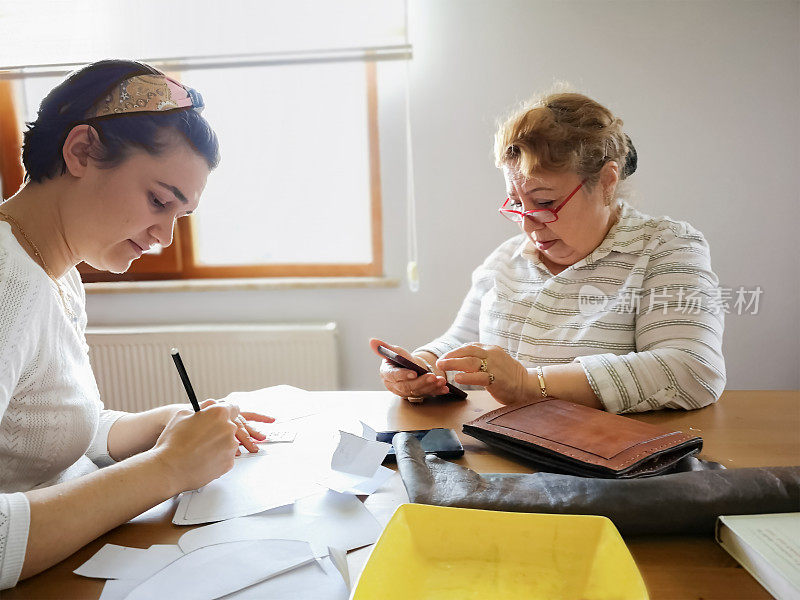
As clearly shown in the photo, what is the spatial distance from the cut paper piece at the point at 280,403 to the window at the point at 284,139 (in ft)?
4.53

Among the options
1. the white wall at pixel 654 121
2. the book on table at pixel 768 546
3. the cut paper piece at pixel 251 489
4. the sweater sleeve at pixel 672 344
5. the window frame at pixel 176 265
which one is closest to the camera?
the book on table at pixel 768 546

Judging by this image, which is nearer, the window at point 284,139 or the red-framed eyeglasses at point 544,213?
the red-framed eyeglasses at point 544,213

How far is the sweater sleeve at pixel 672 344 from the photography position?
1198 millimetres

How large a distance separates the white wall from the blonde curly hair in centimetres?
104

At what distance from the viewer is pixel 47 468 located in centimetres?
96

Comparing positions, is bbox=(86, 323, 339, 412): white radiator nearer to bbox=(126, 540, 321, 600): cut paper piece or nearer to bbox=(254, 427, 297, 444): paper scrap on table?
bbox=(254, 427, 297, 444): paper scrap on table

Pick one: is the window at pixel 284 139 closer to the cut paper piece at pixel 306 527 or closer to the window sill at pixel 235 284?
the window sill at pixel 235 284

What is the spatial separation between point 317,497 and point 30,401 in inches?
17.6

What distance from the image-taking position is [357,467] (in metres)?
0.91

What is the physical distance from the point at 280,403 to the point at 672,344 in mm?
839

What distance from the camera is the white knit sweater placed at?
78 cm

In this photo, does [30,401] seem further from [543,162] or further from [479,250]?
[479,250]

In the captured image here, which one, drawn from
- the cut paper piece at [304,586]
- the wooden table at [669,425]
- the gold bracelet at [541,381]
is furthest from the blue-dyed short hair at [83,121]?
the gold bracelet at [541,381]

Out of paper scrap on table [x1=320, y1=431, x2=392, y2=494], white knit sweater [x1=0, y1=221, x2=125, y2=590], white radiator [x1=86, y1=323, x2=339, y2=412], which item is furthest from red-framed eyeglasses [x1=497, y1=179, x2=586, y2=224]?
white radiator [x1=86, y1=323, x2=339, y2=412]
